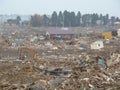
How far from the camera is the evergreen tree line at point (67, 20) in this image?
6638 centimetres

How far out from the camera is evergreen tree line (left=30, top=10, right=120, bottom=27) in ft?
218

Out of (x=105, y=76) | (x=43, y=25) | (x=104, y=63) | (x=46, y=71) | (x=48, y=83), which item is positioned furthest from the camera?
(x=43, y=25)

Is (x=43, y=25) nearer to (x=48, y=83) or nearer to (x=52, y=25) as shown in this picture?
(x=52, y=25)

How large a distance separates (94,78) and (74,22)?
2202 inches

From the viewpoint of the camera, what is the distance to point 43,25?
220 ft

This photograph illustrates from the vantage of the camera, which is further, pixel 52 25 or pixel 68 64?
pixel 52 25

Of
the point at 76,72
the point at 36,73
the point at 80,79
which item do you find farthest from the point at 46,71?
the point at 80,79

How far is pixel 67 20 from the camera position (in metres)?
67.6

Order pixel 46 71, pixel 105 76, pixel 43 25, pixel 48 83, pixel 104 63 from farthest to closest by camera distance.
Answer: pixel 43 25 < pixel 104 63 < pixel 46 71 < pixel 105 76 < pixel 48 83

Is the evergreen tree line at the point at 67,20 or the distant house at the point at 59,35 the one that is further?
the evergreen tree line at the point at 67,20

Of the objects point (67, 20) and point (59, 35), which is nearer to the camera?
point (59, 35)

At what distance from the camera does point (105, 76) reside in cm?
1253

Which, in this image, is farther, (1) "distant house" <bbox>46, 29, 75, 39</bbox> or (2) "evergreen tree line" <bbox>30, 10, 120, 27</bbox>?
(2) "evergreen tree line" <bbox>30, 10, 120, 27</bbox>

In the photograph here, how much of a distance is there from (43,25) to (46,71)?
54.0 meters
